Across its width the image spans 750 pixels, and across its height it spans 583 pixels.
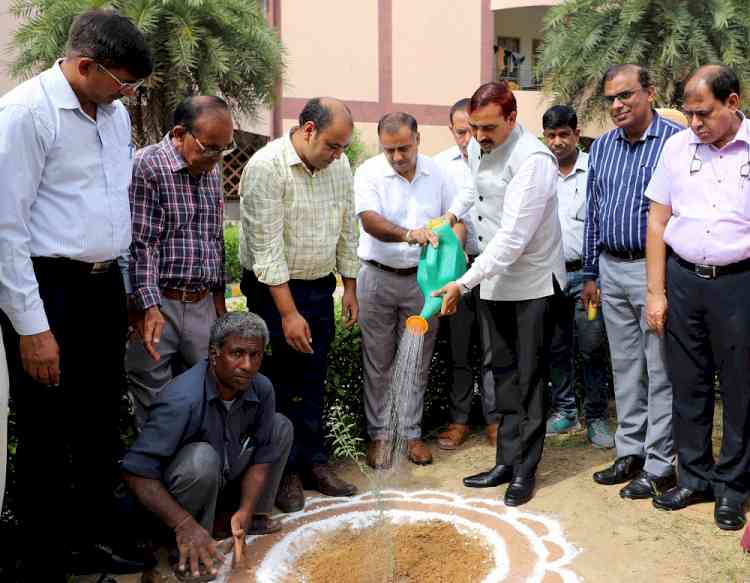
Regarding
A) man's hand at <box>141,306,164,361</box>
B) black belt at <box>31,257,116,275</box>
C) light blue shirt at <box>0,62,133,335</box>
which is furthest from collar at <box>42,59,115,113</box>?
man's hand at <box>141,306,164,361</box>

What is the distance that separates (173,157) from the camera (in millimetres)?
3664

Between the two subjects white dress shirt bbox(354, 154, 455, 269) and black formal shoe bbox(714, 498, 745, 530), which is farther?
white dress shirt bbox(354, 154, 455, 269)

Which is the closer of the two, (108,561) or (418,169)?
(108,561)

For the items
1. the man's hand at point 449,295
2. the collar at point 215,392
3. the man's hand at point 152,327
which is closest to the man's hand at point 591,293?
the man's hand at point 449,295

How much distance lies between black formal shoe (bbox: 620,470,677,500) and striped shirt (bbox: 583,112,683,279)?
3.90ft

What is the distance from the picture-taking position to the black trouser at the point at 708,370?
3.68 m

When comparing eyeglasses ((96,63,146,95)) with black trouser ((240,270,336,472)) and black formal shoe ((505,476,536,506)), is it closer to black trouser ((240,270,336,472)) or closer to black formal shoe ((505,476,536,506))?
black trouser ((240,270,336,472))

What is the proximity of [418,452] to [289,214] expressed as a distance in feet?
5.42

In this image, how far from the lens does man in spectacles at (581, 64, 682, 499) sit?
412 centimetres

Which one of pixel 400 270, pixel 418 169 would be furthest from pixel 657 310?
pixel 418 169

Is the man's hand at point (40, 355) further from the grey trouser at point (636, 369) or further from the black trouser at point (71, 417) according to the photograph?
the grey trouser at point (636, 369)

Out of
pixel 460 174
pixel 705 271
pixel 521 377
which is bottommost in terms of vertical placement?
pixel 521 377

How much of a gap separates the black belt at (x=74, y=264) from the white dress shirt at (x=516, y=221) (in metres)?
1.75

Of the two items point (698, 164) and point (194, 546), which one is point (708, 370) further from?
point (194, 546)
